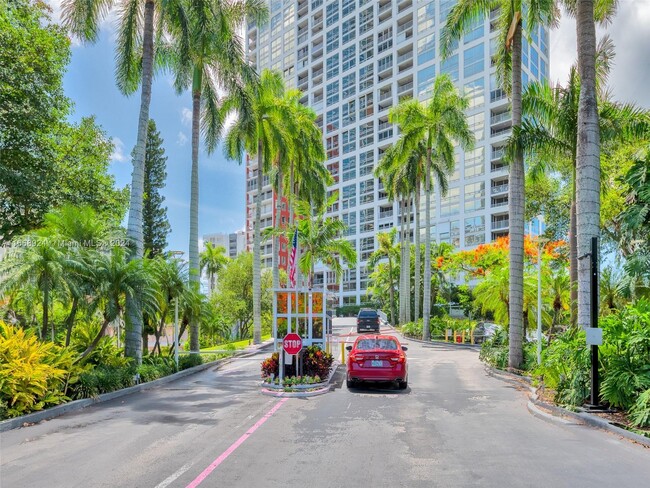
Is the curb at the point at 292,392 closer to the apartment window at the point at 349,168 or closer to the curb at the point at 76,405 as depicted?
the curb at the point at 76,405

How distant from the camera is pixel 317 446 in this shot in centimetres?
790

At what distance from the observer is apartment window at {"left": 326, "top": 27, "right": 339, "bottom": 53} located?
90.2m

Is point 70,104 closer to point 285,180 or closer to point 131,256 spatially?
point 131,256

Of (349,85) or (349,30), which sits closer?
(349,85)

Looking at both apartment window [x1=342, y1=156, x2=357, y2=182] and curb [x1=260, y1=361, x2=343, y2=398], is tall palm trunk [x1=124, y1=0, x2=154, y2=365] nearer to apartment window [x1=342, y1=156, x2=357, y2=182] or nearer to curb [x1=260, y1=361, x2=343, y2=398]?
curb [x1=260, y1=361, x2=343, y2=398]

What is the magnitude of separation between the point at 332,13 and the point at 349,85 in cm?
1547

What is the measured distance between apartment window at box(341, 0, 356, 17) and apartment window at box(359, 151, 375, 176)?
26.4 metres

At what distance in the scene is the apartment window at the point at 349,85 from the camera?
8631cm

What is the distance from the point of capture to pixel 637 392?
9.56 metres

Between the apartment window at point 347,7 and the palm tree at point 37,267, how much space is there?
3392 inches

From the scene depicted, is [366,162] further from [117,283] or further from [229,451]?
[229,451]

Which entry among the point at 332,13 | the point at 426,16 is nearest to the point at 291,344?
the point at 426,16

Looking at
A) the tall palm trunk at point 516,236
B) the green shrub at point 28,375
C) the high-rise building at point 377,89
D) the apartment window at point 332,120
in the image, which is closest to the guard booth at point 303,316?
the green shrub at point 28,375

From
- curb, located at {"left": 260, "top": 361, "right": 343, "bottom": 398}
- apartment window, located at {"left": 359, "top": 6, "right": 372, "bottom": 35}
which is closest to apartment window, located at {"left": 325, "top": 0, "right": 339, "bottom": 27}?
apartment window, located at {"left": 359, "top": 6, "right": 372, "bottom": 35}
